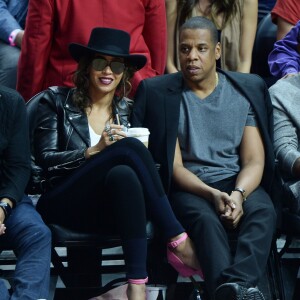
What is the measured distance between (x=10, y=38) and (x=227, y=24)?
4.47 feet

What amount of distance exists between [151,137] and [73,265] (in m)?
0.80

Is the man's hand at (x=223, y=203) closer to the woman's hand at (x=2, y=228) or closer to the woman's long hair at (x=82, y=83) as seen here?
the woman's long hair at (x=82, y=83)

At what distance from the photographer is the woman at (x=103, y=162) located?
16.6 feet

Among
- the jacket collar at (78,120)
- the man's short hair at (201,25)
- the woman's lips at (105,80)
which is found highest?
the man's short hair at (201,25)

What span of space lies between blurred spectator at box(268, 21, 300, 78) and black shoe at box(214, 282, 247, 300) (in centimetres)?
184

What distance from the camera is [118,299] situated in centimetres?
509

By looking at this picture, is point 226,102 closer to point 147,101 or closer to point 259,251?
point 147,101

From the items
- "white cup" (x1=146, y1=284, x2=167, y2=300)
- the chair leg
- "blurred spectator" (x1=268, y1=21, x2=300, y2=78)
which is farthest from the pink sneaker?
"blurred spectator" (x1=268, y1=21, x2=300, y2=78)

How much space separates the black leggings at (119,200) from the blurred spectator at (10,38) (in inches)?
50.6

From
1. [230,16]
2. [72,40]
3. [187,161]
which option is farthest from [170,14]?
[187,161]

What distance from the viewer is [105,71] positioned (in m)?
5.57

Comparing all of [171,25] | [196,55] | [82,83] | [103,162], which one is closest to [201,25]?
[196,55]

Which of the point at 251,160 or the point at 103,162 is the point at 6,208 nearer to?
the point at 103,162

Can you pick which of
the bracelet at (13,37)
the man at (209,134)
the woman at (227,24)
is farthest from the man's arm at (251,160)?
the bracelet at (13,37)
